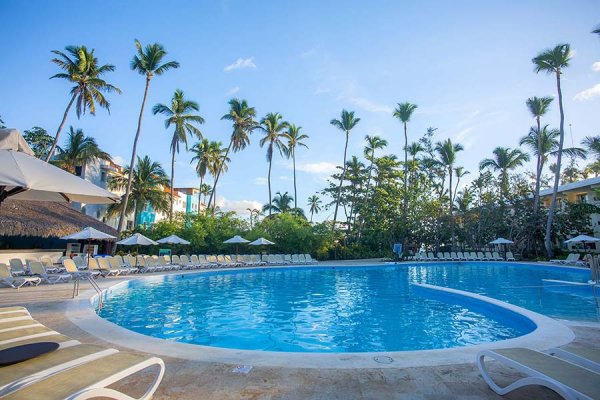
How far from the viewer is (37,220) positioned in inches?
725

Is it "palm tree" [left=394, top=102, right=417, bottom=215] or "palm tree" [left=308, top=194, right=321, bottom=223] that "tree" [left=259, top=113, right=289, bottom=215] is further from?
"palm tree" [left=308, top=194, right=321, bottom=223]

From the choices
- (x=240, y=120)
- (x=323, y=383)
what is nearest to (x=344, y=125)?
(x=240, y=120)

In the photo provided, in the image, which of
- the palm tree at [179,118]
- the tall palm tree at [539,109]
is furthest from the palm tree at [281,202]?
the tall palm tree at [539,109]

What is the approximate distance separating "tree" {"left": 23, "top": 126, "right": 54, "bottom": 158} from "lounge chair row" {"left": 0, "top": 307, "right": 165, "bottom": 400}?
114 ft

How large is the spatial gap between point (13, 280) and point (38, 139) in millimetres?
27237

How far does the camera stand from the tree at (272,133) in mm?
31281

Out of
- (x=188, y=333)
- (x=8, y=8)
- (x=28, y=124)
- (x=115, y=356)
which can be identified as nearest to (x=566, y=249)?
(x=188, y=333)

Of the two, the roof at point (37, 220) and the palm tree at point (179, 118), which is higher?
the palm tree at point (179, 118)

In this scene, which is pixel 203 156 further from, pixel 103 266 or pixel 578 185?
pixel 578 185

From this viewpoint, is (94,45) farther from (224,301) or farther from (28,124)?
(224,301)

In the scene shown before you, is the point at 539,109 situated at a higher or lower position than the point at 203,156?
higher

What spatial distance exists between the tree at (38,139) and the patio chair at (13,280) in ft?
82.7

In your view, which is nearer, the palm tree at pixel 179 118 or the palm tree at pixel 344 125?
the palm tree at pixel 179 118

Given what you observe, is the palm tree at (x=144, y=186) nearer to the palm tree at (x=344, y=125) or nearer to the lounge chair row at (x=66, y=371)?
the palm tree at (x=344, y=125)
